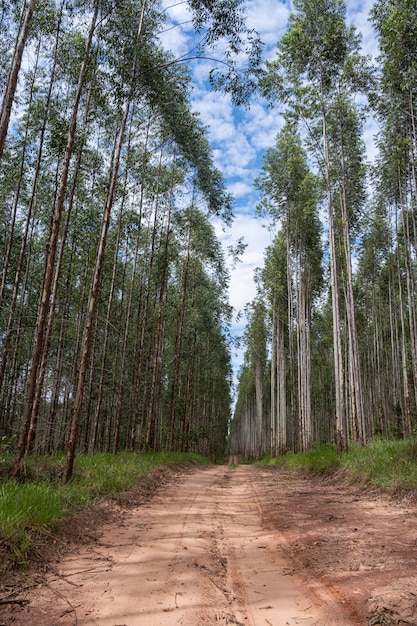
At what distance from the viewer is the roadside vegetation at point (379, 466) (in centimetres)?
689

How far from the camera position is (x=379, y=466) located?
320 inches

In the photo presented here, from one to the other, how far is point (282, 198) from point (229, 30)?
12.7 m

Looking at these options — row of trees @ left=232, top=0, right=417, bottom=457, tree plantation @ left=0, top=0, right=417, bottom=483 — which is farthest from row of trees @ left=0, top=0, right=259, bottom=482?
row of trees @ left=232, top=0, right=417, bottom=457

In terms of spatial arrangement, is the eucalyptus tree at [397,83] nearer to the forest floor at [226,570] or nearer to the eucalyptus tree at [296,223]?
the eucalyptus tree at [296,223]

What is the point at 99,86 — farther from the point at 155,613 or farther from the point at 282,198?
the point at 282,198

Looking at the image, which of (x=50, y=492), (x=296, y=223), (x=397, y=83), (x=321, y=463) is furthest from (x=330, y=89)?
(x=50, y=492)

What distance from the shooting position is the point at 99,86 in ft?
33.4

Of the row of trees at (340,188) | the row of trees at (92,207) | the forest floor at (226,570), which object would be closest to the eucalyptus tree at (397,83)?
the row of trees at (340,188)

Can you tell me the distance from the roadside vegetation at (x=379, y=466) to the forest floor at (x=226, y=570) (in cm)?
72

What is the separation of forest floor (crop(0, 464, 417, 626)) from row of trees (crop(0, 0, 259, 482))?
3.09 metres

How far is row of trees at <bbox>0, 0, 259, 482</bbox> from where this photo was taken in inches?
332

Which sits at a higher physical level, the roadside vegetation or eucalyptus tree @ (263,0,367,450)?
eucalyptus tree @ (263,0,367,450)

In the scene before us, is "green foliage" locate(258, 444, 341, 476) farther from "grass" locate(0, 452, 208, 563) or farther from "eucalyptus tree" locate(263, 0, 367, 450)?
"grass" locate(0, 452, 208, 563)

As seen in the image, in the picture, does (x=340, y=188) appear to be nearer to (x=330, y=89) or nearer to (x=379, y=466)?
(x=330, y=89)
